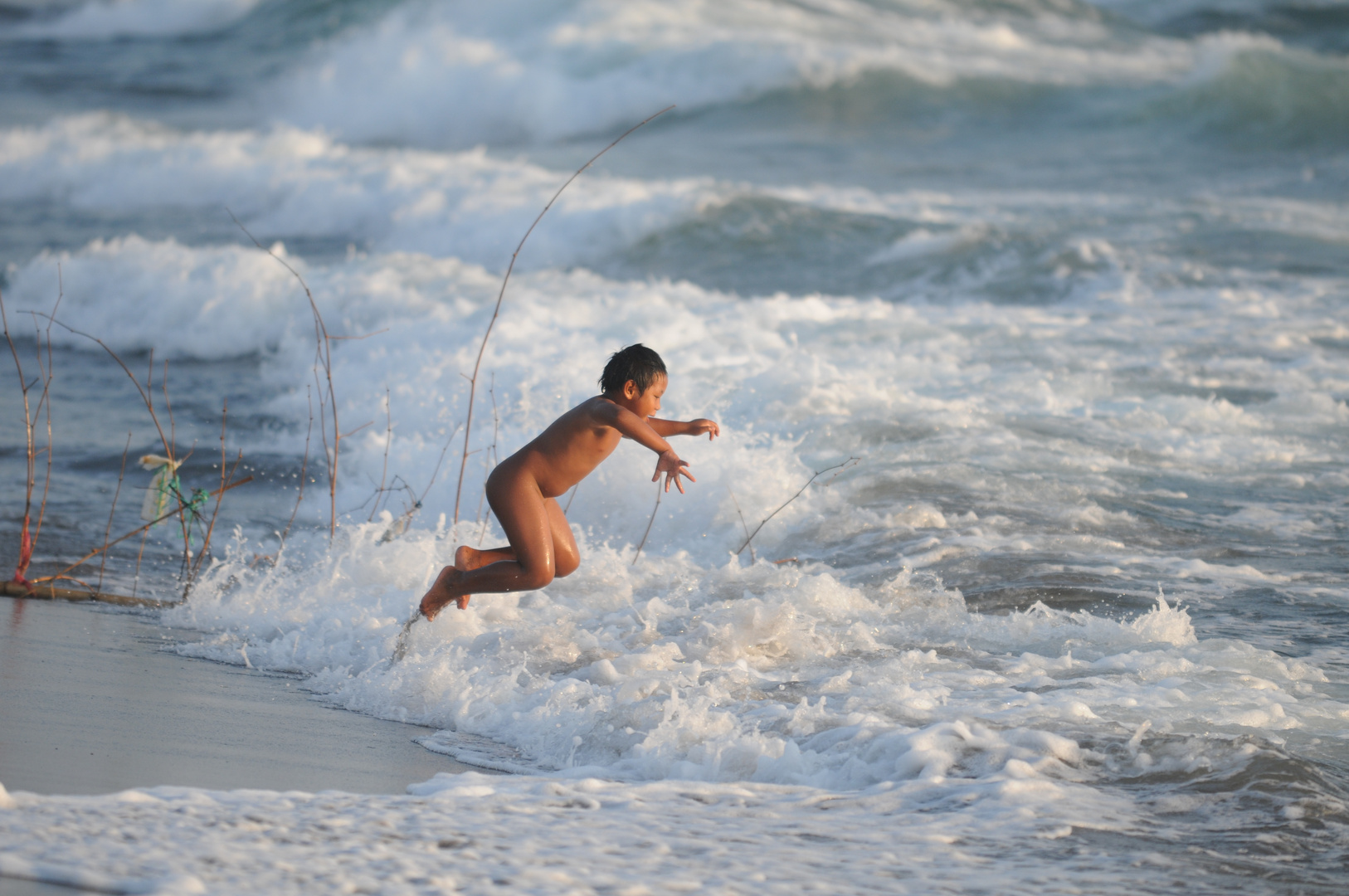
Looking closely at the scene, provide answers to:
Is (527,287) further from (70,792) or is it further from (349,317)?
(70,792)

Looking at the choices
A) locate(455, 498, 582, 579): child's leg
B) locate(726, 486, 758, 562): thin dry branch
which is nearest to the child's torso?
locate(455, 498, 582, 579): child's leg

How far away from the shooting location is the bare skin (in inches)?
166

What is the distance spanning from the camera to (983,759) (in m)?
3.55

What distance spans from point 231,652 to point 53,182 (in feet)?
77.7

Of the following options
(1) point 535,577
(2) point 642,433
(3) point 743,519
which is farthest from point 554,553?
(3) point 743,519

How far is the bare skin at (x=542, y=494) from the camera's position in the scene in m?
4.21

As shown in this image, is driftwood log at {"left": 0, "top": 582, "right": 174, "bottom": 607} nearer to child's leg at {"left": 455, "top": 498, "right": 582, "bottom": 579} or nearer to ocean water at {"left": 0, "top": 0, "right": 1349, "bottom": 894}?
ocean water at {"left": 0, "top": 0, "right": 1349, "bottom": 894}

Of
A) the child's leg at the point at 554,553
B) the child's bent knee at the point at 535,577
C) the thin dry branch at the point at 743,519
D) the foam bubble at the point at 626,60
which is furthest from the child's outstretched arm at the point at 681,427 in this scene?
the foam bubble at the point at 626,60

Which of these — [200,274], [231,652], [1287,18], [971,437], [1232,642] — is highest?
[1287,18]

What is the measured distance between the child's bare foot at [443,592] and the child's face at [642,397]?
0.88 m

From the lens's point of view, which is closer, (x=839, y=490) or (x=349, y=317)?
(x=839, y=490)

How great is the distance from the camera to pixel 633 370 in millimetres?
4164

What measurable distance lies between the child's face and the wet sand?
133 centimetres

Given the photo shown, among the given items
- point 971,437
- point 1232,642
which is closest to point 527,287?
point 971,437
